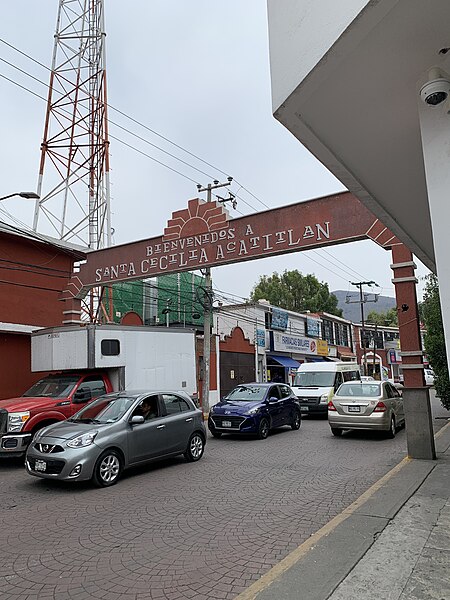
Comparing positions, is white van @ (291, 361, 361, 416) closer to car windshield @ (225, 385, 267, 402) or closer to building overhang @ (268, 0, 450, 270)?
car windshield @ (225, 385, 267, 402)

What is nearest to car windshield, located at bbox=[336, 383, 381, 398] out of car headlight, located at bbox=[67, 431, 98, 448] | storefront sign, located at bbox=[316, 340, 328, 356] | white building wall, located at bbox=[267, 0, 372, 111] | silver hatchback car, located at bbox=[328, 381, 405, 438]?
silver hatchback car, located at bbox=[328, 381, 405, 438]

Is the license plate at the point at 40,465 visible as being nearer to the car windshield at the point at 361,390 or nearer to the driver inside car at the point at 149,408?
the driver inside car at the point at 149,408

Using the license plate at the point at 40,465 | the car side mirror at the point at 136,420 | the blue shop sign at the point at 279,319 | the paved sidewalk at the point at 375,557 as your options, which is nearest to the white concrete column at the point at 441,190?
the paved sidewalk at the point at 375,557

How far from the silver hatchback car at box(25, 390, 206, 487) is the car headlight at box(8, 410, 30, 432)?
5.32 feet

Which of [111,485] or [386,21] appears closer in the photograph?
[386,21]

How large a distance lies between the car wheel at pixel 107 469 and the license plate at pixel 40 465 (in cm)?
78

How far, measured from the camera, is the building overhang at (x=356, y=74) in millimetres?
2986

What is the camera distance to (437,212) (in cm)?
316

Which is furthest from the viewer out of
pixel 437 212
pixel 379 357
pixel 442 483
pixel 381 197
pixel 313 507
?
pixel 379 357

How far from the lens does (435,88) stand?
3234 mm

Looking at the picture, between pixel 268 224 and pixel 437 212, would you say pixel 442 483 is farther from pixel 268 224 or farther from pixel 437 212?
pixel 268 224

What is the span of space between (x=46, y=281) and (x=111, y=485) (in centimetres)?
1112

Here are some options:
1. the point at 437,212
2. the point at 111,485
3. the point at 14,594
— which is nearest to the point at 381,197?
the point at 437,212

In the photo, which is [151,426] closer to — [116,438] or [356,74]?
[116,438]
